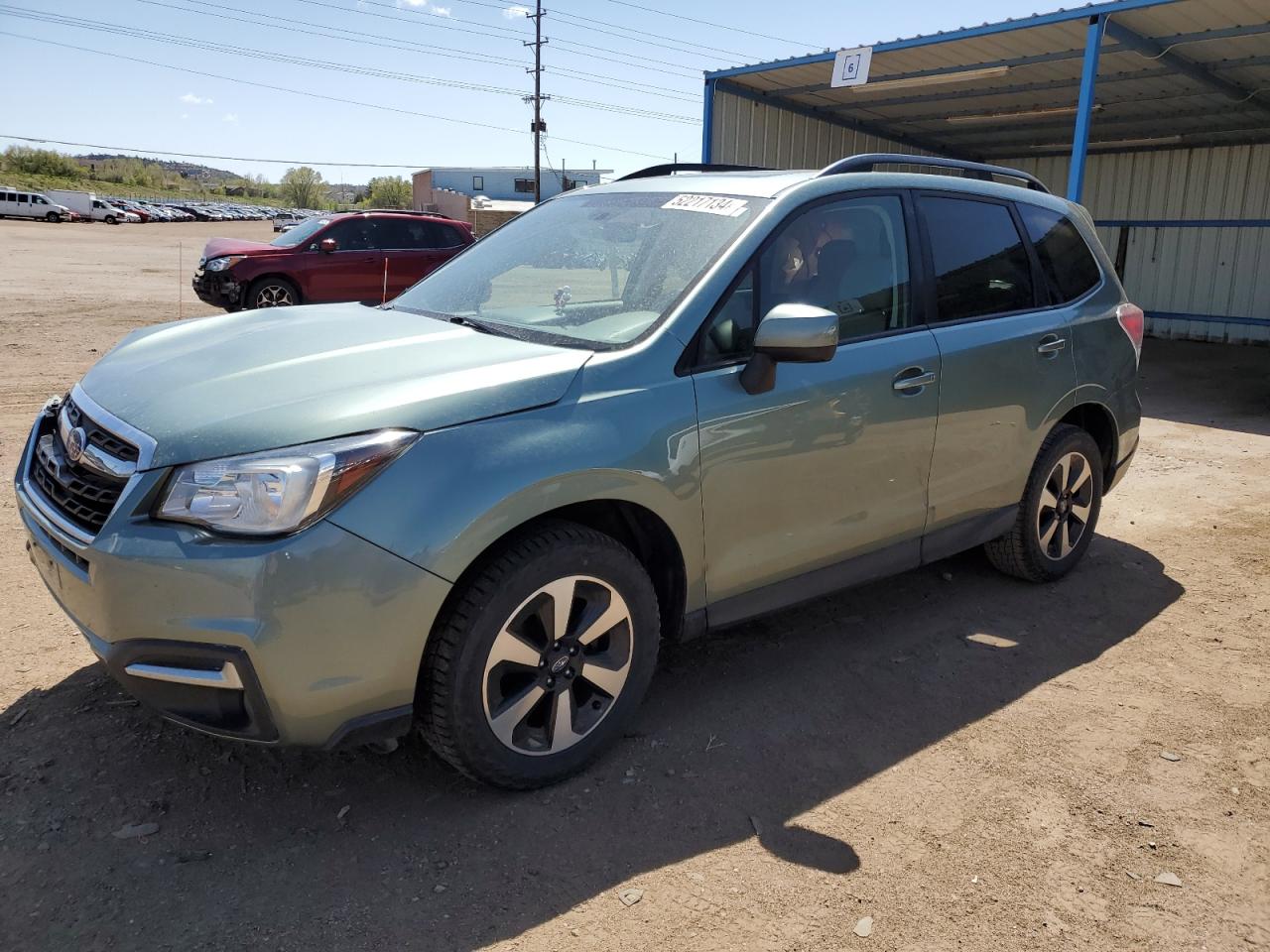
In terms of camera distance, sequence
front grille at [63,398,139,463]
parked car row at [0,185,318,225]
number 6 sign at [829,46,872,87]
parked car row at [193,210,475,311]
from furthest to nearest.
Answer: parked car row at [0,185,318,225] < parked car row at [193,210,475,311] < number 6 sign at [829,46,872,87] < front grille at [63,398,139,463]

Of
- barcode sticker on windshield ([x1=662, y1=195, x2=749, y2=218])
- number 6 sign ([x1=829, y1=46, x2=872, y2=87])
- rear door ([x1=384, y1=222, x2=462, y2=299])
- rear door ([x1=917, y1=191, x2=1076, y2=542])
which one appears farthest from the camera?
rear door ([x1=384, y1=222, x2=462, y2=299])

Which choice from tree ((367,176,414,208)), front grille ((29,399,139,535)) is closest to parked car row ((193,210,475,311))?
front grille ((29,399,139,535))

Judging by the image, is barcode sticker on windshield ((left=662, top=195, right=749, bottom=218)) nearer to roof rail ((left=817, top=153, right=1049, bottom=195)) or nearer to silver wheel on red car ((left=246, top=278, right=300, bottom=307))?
roof rail ((left=817, top=153, right=1049, bottom=195))

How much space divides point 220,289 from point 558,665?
41.6 ft

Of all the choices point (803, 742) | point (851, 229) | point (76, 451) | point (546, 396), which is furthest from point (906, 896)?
point (76, 451)

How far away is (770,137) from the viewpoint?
1605cm

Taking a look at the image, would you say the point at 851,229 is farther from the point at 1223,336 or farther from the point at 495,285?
the point at 1223,336

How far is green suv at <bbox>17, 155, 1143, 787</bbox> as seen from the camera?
2.46m

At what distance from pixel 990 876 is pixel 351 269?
13542 mm

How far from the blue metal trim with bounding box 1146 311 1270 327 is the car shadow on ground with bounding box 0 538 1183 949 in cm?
1592

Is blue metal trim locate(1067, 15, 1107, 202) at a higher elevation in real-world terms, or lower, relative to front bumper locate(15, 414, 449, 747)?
higher

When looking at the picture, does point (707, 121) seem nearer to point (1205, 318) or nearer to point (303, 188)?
point (1205, 318)

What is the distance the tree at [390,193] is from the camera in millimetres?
111406

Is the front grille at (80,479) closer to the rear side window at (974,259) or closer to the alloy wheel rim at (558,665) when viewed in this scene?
the alloy wheel rim at (558,665)
